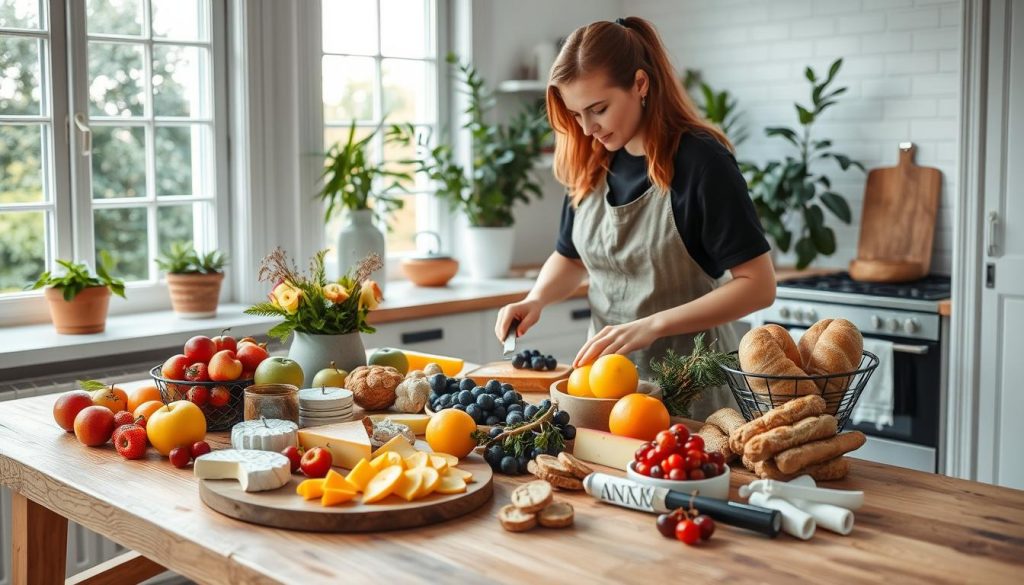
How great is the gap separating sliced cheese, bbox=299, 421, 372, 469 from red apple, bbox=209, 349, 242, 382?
305mm

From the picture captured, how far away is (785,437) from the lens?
1.78m

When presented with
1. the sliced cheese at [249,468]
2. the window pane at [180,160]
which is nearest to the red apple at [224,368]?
the sliced cheese at [249,468]

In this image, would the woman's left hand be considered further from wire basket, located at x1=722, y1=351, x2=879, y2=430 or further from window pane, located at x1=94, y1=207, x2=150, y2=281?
window pane, located at x1=94, y1=207, x2=150, y2=281

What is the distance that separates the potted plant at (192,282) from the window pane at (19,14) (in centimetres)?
88

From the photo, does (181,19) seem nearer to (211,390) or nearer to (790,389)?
(211,390)

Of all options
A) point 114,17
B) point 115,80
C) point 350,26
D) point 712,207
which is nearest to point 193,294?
point 115,80

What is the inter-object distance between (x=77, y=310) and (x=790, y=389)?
2424 mm

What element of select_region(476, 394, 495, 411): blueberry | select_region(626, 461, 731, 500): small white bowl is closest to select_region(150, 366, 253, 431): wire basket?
select_region(476, 394, 495, 411): blueberry

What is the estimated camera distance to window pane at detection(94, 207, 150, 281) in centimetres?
390

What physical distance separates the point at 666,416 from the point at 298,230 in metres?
2.62

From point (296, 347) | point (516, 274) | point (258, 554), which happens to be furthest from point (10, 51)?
point (258, 554)

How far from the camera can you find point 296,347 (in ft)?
8.05

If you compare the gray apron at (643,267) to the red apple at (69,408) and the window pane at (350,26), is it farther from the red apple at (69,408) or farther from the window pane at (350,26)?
the window pane at (350,26)

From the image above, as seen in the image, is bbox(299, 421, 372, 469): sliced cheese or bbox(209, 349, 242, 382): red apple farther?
bbox(209, 349, 242, 382): red apple
